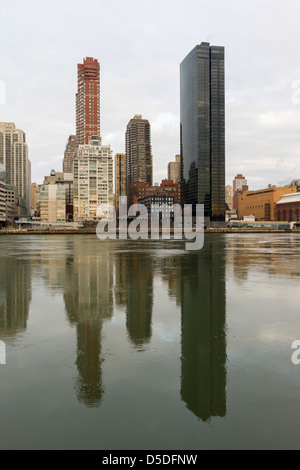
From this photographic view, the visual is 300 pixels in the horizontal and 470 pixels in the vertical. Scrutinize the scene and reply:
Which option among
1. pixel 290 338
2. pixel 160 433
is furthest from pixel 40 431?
pixel 290 338

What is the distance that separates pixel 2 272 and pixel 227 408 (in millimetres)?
27452

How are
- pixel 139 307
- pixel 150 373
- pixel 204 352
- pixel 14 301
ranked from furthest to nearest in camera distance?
pixel 14 301, pixel 139 307, pixel 204 352, pixel 150 373

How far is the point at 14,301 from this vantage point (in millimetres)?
18141

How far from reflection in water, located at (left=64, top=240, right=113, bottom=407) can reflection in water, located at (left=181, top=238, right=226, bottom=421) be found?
7.60 feet

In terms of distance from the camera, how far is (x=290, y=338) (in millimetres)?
11789

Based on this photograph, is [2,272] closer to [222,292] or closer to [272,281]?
[222,292]

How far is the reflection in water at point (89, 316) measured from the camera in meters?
8.20

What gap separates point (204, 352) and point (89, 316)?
20.6 feet

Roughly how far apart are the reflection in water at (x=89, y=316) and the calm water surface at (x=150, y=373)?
0.05 metres
